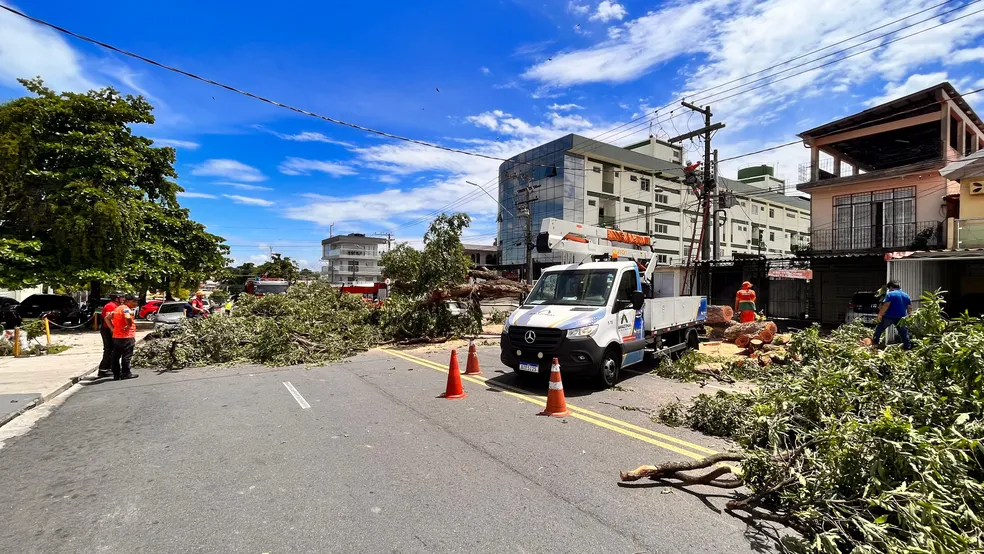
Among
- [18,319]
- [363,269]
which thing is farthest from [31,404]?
[363,269]

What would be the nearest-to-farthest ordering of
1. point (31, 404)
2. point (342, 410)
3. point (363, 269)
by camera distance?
Answer: point (342, 410), point (31, 404), point (363, 269)

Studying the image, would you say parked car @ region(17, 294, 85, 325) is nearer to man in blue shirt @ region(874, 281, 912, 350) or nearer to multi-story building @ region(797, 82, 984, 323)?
man in blue shirt @ region(874, 281, 912, 350)

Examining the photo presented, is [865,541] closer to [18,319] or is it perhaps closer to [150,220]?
[18,319]

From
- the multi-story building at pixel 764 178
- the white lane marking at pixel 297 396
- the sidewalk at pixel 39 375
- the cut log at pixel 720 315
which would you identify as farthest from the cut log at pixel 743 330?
the multi-story building at pixel 764 178

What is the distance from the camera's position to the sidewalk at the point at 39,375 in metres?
7.62

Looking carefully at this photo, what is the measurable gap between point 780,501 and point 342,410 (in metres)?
5.64

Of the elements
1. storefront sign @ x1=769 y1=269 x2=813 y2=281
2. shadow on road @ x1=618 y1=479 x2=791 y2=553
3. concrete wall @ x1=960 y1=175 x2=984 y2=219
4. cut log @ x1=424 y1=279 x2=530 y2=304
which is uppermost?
concrete wall @ x1=960 y1=175 x2=984 y2=219

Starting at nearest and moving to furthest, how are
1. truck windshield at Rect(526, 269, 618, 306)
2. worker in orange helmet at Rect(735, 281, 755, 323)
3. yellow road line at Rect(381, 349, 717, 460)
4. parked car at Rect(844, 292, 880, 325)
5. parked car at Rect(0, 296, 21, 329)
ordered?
yellow road line at Rect(381, 349, 717, 460)
truck windshield at Rect(526, 269, 618, 306)
worker in orange helmet at Rect(735, 281, 755, 323)
parked car at Rect(844, 292, 880, 325)
parked car at Rect(0, 296, 21, 329)

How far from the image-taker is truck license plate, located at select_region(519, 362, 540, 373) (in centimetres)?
812

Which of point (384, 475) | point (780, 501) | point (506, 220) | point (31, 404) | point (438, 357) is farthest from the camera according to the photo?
point (506, 220)

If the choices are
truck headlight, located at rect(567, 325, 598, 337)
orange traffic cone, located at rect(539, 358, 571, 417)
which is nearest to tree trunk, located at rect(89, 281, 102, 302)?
truck headlight, located at rect(567, 325, 598, 337)

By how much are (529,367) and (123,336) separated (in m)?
8.50

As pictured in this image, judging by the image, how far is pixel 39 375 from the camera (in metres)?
10.1

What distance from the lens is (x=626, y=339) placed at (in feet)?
28.9
